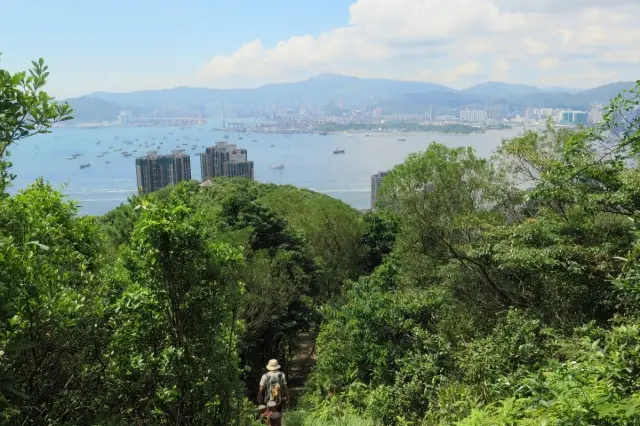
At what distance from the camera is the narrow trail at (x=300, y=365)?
40.6ft

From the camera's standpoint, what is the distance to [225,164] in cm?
5809

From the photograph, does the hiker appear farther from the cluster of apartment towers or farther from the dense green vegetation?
the cluster of apartment towers

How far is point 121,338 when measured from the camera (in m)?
3.04

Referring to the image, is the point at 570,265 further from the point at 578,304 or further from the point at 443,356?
the point at 443,356

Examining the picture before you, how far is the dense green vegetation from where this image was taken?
2496 mm

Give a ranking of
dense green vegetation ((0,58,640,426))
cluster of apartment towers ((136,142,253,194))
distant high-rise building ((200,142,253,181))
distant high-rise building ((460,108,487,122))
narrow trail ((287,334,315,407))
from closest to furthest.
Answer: dense green vegetation ((0,58,640,426)) → narrow trail ((287,334,315,407)) → cluster of apartment towers ((136,142,253,194)) → distant high-rise building ((200,142,253,181)) → distant high-rise building ((460,108,487,122))

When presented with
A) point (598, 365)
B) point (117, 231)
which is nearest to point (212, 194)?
point (117, 231)

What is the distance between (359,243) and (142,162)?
41.6 metres

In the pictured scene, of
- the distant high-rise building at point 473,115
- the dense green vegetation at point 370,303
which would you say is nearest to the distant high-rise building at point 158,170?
the dense green vegetation at point 370,303

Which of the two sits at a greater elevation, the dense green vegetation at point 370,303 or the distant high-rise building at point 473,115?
the distant high-rise building at point 473,115

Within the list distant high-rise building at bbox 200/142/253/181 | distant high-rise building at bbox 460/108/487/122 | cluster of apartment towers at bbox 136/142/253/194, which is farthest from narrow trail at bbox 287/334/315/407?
distant high-rise building at bbox 460/108/487/122

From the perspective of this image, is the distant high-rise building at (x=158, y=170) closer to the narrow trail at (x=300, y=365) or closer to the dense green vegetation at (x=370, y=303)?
the narrow trail at (x=300, y=365)

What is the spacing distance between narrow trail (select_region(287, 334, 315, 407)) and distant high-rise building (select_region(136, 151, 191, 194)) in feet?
130

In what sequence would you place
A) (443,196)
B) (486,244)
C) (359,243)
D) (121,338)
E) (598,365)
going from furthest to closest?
(359,243) < (443,196) < (486,244) < (121,338) < (598,365)
